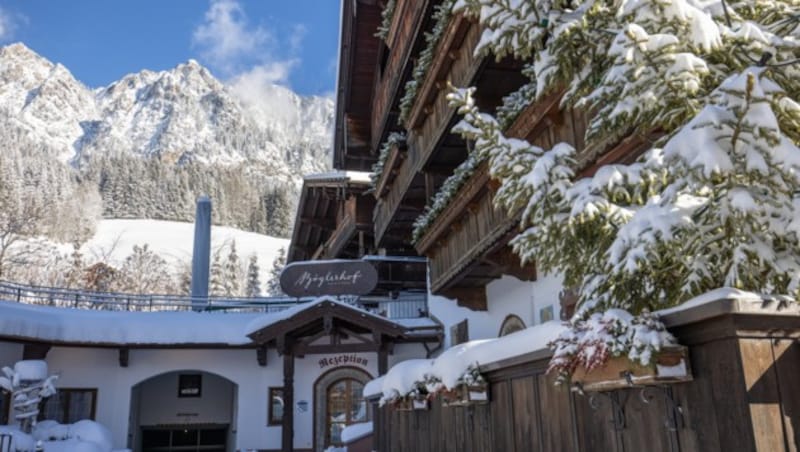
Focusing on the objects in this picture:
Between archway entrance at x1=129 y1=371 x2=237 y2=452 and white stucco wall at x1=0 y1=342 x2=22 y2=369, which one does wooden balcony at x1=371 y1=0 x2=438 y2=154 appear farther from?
white stucco wall at x1=0 y1=342 x2=22 y2=369

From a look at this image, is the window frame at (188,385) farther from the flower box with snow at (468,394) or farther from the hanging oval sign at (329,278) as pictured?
the flower box with snow at (468,394)

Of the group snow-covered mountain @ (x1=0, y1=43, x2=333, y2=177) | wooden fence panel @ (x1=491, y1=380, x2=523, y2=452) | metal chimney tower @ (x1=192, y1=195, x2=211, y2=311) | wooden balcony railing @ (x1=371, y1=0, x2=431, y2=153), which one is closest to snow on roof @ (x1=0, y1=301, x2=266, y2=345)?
metal chimney tower @ (x1=192, y1=195, x2=211, y2=311)

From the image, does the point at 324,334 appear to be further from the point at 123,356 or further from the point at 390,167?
the point at 123,356

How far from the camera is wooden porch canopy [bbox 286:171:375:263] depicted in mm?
22188

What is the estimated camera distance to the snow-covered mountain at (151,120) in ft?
484

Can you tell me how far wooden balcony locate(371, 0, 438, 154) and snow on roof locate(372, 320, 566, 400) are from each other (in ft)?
25.0

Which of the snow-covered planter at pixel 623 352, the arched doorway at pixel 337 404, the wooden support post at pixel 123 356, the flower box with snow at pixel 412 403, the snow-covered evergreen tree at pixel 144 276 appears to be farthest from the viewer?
the snow-covered evergreen tree at pixel 144 276

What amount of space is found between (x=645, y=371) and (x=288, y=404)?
1485cm

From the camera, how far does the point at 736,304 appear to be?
11.3 feet

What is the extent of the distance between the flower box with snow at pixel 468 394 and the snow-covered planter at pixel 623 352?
9.06 feet

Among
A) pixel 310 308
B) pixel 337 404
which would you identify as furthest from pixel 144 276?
pixel 310 308

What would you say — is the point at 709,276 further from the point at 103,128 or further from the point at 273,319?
the point at 103,128

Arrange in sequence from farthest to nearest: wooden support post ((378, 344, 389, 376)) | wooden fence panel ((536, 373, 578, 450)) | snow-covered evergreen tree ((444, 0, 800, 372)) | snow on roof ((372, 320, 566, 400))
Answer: wooden support post ((378, 344, 389, 376)) → snow on roof ((372, 320, 566, 400)) → wooden fence panel ((536, 373, 578, 450)) → snow-covered evergreen tree ((444, 0, 800, 372))

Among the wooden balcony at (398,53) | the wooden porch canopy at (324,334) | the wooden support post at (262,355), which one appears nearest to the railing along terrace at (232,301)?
the wooden porch canopy at (324,334)
